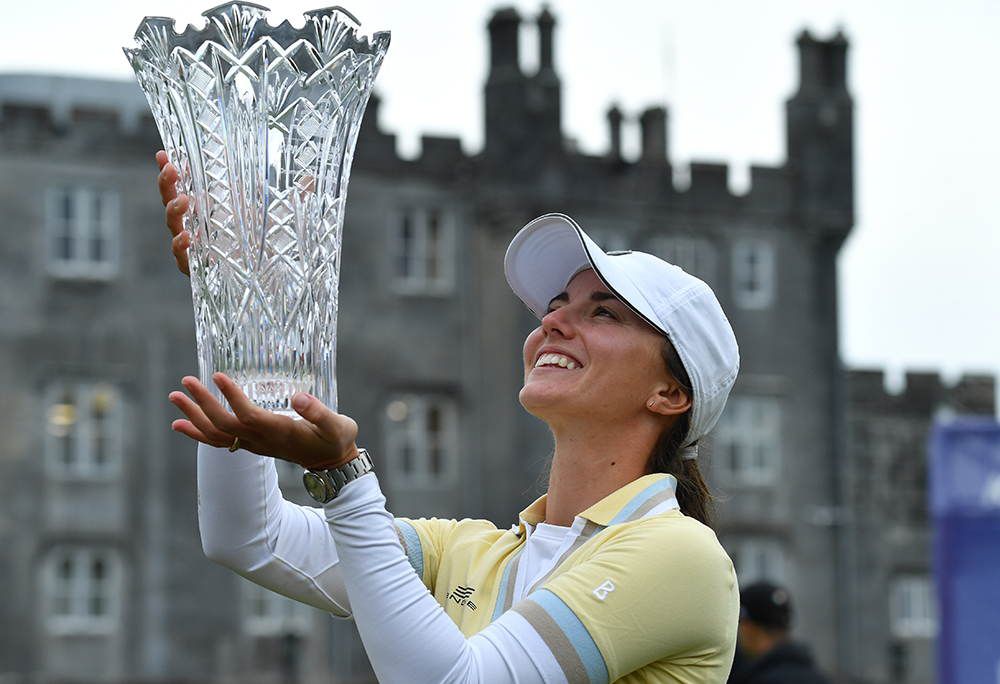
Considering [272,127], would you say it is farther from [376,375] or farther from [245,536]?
[376,375]

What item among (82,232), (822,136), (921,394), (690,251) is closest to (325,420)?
(82,232)

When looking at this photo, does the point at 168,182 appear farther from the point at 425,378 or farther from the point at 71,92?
the point at 71,92

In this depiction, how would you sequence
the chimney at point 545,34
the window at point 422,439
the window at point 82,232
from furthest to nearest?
1. the chimney at point 545,34
2. the window at point 422,439
3. the window at point 82,232

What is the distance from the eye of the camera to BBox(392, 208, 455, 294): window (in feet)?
118

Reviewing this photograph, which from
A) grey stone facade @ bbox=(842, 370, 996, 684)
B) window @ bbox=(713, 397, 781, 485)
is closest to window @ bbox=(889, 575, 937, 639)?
grey stone facade @ bbox=(842, 370, 996, 684)

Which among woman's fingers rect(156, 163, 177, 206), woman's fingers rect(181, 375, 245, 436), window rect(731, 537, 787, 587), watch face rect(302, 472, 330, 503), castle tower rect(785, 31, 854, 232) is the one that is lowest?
window rect(731, 537, 787, 587)

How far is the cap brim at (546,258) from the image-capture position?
384 centimetres

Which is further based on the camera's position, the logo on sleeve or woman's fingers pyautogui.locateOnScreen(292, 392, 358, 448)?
the logo on sleeve

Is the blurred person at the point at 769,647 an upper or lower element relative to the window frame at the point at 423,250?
lower

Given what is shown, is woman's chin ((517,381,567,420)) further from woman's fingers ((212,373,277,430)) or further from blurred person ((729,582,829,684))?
blurred person ((729,582,829,684))

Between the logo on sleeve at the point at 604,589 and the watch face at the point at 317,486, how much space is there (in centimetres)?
46

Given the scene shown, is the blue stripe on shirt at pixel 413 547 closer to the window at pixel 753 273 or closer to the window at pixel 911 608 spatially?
the window at pixel 753 273

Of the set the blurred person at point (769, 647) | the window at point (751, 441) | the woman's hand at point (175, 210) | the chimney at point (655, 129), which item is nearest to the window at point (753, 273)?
the window at point (751, 441)

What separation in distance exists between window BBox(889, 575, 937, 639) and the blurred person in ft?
102
